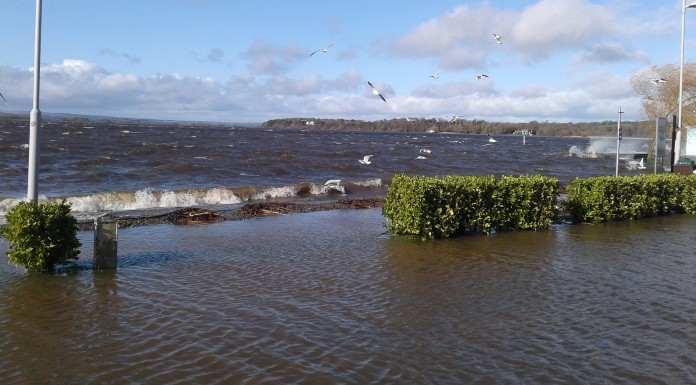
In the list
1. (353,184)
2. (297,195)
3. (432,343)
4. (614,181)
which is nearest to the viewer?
(432,343)

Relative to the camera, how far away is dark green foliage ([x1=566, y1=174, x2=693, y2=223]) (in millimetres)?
13219

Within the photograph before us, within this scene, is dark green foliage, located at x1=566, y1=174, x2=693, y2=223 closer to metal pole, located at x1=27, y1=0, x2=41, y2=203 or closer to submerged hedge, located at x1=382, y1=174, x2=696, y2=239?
submerged hedge, located at x1=382, y1=174, x2=696, y2=239

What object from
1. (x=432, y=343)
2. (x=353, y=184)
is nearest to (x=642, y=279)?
(x=432, y=343)

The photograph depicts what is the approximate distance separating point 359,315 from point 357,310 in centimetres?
19

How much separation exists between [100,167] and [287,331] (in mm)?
26351

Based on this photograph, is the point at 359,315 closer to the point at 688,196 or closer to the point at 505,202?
the point at 505,202

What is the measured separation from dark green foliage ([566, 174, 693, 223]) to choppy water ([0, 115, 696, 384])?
3.68 feet

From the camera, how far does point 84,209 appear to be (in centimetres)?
1688

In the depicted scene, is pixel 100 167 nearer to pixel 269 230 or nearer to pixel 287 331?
pixel 269 230

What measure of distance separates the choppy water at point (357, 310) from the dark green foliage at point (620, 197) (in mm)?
1122

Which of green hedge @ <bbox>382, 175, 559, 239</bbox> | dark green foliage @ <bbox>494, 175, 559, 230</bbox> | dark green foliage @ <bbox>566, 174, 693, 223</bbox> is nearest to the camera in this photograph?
green hedge @ <bbox>382, 175, 559, 239</bbox>

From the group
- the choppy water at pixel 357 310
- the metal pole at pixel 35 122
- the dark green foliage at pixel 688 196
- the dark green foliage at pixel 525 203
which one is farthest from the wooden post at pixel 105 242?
the dark green foliage at pixel 688 196

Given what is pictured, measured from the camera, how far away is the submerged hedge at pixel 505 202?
10.6m

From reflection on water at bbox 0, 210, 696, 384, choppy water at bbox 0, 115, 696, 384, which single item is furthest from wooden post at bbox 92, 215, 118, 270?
reflection on water at bbox 0, 210, 696, 384
